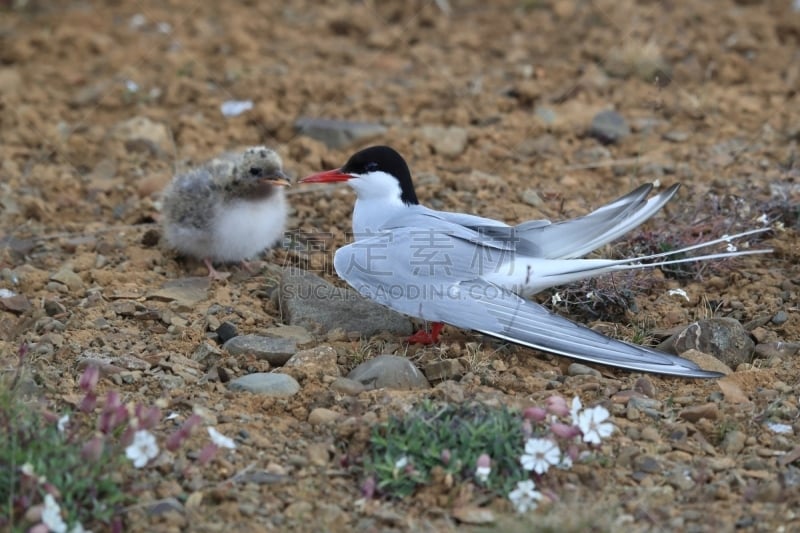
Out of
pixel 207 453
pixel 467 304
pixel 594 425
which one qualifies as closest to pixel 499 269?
pixel 467 304

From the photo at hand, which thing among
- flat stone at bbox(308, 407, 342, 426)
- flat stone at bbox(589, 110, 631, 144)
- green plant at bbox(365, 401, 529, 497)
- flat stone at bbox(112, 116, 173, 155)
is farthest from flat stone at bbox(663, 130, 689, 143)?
flat stone at bbox(308, 407, 342, 426)

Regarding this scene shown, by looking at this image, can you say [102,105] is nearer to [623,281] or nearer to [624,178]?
[624,178]

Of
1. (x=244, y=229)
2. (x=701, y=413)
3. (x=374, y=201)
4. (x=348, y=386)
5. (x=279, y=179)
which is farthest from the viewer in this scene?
(x=279, y=179)

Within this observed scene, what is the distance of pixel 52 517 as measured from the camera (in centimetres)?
275

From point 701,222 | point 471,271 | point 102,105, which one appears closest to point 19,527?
point 471,271

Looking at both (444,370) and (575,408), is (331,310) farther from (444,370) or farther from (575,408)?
(575,408)

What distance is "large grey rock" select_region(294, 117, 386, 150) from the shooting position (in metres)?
5.93

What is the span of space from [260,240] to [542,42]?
3315 millimetres

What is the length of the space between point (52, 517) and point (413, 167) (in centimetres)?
333

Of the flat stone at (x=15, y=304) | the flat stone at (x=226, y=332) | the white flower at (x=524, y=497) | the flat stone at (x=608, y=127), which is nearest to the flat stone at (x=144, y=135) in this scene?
the flat stone at (x=15, y=304)

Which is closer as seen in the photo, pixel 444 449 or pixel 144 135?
pixel 444 449

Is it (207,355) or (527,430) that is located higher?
(527,430)

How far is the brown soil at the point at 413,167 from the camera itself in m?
3.13

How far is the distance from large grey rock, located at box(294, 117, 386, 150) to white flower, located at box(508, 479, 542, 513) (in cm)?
328
